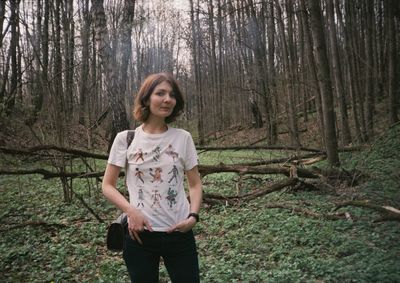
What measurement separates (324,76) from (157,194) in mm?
7945

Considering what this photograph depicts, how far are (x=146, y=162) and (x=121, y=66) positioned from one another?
→ 1003 cm

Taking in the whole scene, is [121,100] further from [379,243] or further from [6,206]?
[379,243]

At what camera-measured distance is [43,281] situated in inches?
182

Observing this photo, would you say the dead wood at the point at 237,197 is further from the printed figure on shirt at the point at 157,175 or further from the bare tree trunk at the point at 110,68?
the printed figure on shirt at the point at 157,175

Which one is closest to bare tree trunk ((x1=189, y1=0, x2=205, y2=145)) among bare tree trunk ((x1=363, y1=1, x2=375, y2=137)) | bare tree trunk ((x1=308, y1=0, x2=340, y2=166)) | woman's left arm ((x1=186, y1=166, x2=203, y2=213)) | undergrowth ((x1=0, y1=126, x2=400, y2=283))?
bare tree trunk ((x1=363, y1=1, x2=375, y2=137))

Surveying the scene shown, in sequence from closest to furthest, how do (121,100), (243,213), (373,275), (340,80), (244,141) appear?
(373,275), (243,213), (121,100), (340,80), (244,141)

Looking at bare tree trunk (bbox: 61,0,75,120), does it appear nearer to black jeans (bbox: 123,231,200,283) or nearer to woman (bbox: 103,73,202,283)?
woman (bbox: 103,73,202,283)

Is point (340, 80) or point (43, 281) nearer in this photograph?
point (43, 281)

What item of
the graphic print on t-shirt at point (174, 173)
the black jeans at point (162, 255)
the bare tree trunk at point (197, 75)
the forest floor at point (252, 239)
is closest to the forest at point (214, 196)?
the forest floor at point (252, 239)

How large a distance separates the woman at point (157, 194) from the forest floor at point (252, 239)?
7.39 feet

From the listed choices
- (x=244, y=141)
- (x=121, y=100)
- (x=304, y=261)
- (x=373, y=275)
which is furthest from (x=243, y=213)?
(x=244, y=141)

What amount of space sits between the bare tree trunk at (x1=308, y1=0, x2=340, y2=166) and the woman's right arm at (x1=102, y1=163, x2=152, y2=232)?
782 cm

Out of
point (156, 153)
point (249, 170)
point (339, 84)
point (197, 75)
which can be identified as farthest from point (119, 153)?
point (197, 75)

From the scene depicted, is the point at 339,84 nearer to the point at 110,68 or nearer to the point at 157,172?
the point at 110,68
